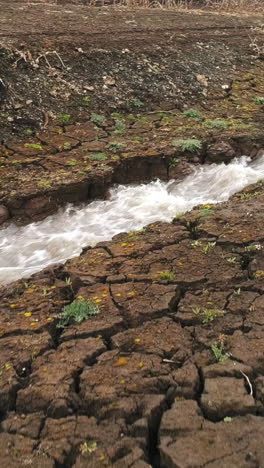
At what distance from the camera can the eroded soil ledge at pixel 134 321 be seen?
2.76 metres

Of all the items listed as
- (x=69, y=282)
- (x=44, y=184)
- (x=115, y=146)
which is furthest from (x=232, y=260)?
(x=115, y=146)

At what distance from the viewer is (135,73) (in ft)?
28.5

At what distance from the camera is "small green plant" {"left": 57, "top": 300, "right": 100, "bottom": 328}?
3840 mm

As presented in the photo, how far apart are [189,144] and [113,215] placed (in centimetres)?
176

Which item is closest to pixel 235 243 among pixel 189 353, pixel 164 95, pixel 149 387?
pixel 189 353

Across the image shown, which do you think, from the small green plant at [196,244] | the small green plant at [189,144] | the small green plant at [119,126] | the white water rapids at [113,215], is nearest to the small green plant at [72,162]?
the white water rapids at [113,215]

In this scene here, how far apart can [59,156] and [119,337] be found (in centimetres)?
384

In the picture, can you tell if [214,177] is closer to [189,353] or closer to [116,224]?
[116,224]

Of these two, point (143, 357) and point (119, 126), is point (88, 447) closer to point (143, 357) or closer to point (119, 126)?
point (143, 357)

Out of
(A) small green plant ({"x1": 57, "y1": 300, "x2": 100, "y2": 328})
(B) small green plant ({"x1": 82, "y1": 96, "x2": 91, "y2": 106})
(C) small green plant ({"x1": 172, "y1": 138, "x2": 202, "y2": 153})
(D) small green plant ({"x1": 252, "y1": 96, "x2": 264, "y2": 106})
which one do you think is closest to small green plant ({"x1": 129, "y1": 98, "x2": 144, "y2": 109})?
(B) small green plant ({"x1": 82, "y1": 96, "x2": 91, "y2": 106})

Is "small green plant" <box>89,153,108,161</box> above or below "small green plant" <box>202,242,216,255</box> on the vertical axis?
above

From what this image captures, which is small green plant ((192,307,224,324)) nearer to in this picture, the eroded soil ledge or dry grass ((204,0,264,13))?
the eroded soil ledge

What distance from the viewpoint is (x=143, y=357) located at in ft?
11.0

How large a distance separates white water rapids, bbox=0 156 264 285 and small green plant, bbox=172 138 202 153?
288 millimetres
